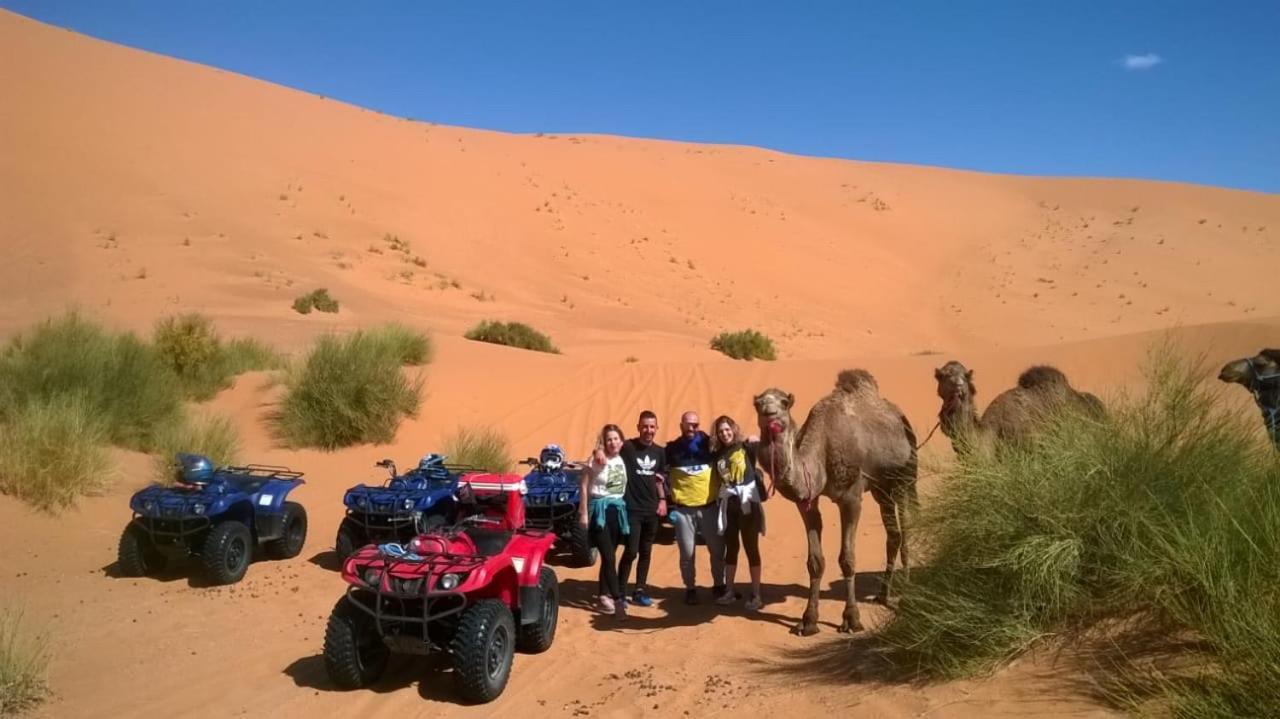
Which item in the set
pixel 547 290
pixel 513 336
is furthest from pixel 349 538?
pixel 547 290

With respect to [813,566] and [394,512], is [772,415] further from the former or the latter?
[394,512]

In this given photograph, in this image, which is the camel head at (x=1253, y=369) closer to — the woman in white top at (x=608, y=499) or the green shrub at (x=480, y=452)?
the woman in white top at (x=608, y=499)

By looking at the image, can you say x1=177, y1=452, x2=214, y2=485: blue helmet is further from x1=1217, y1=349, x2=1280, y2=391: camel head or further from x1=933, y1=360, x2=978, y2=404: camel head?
x1=1217, y1=349, x2=1280, y2=391: camel head

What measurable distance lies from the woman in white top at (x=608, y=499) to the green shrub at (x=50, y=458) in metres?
6.68

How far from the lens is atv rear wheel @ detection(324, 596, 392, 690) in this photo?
A: 20.4 ft

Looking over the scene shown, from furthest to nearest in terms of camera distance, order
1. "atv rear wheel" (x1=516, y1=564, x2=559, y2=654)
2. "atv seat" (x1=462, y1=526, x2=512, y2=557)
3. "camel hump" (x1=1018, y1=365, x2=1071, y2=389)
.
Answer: "camel hump" (x1=1018, y1=365, x2=1071, y2=389), "atv rear wheel" (x1=516, y1=564, x2=559, y2=654), "atv seat" (x1=462, y1=526, x2=512, y2=557)

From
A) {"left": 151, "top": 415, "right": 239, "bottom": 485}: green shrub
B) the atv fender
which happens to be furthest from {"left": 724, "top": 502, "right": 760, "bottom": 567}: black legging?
{"left": 151, "top": 415, "right": 239, "bottom": 485}: green shrub

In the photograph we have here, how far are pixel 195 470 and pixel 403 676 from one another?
4.29m

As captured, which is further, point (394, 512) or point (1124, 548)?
point (394, 512)

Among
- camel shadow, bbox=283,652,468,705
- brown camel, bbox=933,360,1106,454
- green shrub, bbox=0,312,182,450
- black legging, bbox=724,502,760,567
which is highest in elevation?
brown camel, bbox=933,360,1106,454

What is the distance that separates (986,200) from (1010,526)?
68.2 metres

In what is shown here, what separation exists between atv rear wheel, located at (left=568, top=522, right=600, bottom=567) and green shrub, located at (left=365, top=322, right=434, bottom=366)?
316 inches

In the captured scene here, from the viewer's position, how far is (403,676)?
672 centimetres

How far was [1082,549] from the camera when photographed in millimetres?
4965
